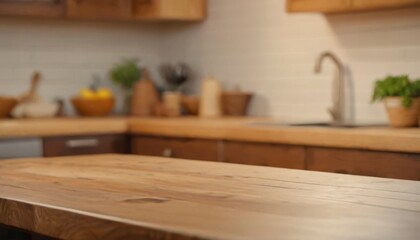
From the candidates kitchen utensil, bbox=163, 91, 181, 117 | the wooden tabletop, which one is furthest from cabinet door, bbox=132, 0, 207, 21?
the wooden tabletop

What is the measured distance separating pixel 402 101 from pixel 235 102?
1385 millimetres

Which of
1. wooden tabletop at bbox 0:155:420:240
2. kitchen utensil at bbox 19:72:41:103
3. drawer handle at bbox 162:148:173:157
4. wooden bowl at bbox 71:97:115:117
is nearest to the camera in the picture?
wooden tabletop at bbox 0:155:420:240

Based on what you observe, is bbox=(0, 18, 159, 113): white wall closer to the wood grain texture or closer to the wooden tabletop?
the wood grain texture

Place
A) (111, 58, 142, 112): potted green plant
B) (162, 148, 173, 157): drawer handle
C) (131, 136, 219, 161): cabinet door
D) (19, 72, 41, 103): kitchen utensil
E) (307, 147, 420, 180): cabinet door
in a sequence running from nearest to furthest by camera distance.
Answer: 1. (307, 147, 420, 180): cabinet door
2. (131, 136, 219, 161): cabinet door
3. (162, 148, 173, 157): drawer handle
4. (19, 72, 41, 103): kitchen utensil
5. (111, 58, 142, 112): potted green plant

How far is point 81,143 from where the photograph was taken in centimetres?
425

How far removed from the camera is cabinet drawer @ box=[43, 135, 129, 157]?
164 inches

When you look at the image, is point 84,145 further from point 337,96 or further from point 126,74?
point 337,96

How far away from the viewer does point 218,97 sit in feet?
15.7

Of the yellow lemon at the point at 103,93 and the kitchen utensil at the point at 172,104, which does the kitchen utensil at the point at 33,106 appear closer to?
the yellow lemon at the point at 103,93

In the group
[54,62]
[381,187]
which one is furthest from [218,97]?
[381,187]

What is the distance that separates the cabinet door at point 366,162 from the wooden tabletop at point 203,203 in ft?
3.33

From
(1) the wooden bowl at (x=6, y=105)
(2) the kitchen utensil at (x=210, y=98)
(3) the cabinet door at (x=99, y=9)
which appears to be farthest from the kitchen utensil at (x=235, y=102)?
(1) the wooden bowl at (x=6, y=105)

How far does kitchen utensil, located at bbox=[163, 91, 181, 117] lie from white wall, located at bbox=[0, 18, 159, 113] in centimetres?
56

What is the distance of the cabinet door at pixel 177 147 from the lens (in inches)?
155
